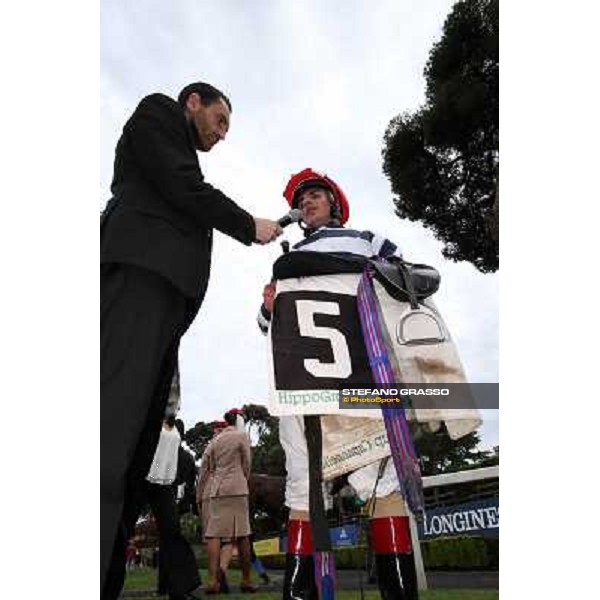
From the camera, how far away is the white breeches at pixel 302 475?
2.14 meters

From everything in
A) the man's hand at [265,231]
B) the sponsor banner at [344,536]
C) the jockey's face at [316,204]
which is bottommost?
the sponsor banner at [344,536]

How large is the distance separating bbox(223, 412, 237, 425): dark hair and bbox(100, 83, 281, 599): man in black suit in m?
0.16

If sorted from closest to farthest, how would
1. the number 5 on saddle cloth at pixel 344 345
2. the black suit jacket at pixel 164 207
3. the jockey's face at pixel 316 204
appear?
1. the black suit jacket at pixel 164 207
2. the number 5 on saddle cloth at pixel 344 345
3. the jockey's face at pixel 316 204

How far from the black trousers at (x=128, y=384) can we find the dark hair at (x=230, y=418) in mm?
158

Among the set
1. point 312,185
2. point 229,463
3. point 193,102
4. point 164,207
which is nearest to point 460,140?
point 312,185

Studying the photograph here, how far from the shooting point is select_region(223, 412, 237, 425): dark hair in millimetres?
2088

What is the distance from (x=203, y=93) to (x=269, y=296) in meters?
0.54

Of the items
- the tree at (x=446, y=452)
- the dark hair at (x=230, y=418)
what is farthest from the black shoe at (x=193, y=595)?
the tree at (x=446, y=452)

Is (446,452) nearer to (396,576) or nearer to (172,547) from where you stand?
(396,576)

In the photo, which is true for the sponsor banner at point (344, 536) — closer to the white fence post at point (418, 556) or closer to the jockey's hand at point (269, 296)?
the white fence post at point (418, 556)

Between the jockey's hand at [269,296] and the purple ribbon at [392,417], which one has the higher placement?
the jockey's hand at [269,296]
